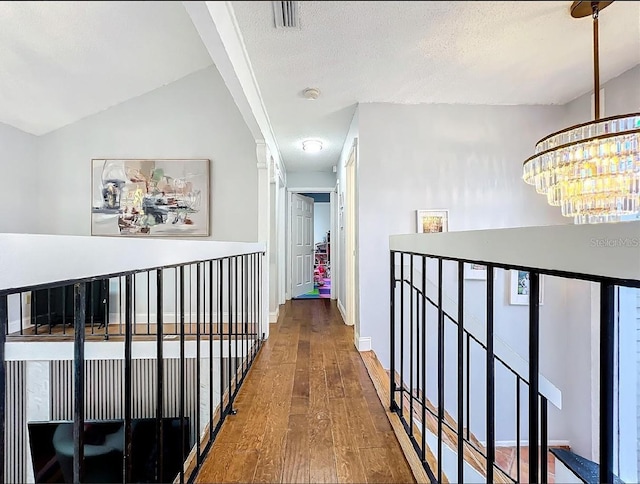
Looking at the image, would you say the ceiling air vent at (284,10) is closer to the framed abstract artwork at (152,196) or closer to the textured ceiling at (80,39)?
the textured ceiling at (80,39)

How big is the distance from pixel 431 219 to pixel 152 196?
3.14 meters

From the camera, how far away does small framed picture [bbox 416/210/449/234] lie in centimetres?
314

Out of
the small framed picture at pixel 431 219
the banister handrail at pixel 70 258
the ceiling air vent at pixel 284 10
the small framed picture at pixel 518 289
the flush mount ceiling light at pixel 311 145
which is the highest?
the flush mount ceiling light at pixel 311 145

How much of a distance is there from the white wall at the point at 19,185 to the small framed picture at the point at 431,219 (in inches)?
149

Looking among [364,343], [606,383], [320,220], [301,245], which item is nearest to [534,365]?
[606,383]

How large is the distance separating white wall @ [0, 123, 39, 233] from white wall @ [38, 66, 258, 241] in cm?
10

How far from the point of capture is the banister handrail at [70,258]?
627 mm

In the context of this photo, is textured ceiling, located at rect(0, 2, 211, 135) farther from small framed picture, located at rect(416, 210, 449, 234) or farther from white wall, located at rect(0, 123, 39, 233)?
white wall, located at rect(0, 123, 39, 233)

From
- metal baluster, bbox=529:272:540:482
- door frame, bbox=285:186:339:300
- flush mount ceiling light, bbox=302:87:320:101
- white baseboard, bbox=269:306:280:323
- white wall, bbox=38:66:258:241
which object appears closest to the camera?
metal baluster, bbox=529:272:540:482

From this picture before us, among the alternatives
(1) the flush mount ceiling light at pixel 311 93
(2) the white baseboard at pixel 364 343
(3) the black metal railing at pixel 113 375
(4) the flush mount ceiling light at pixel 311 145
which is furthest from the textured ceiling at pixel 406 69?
(2) the white baseboard at pixel 364 343

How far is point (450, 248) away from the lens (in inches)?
43.3

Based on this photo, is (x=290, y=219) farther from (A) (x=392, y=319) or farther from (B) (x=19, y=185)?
(A) (x=392, y=319)

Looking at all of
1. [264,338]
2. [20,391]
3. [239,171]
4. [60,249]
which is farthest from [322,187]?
[60,249]

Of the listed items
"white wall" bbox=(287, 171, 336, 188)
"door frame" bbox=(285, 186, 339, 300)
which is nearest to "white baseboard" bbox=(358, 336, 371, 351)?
"door frame" bbox=(285, 186, 339, 300)
